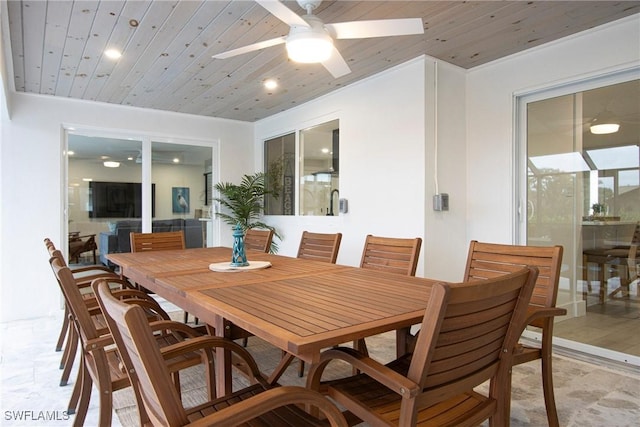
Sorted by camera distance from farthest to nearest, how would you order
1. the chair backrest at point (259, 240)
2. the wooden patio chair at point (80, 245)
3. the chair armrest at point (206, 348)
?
the wooden patio chair at point (80, 245), the chair backrest at point (259, 240), the chair armrest at point (206, 348)

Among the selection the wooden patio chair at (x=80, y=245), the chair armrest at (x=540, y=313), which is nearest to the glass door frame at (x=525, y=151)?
the chair armrest at (x=540, y=313)

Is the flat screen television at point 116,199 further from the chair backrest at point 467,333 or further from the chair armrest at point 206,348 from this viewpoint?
the chair backrest at point 467,333

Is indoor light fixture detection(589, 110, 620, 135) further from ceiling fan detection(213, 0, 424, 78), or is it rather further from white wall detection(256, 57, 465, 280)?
ceiling fan detection(213, 0, 424, 78)

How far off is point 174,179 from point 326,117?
2.30 meters

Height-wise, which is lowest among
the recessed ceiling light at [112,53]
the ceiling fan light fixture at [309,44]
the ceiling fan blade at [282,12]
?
the ceiling fan light fixture at [309,44]

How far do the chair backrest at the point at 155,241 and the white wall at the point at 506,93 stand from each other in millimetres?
2796

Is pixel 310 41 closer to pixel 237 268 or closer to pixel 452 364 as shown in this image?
pixel 237 268

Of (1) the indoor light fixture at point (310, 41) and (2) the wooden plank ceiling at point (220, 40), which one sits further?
(2) the wooden plank ceiling at point (220, 40)

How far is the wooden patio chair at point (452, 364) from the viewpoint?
984 mm

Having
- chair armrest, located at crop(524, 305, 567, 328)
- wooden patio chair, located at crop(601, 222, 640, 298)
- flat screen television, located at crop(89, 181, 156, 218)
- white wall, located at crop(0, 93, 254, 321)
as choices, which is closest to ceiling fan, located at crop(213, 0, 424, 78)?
chair armrest, located at crop(524, 305, 567, 328)

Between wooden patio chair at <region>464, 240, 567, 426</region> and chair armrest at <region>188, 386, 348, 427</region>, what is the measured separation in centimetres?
100

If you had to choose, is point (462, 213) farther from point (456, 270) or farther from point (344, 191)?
point (344, 191)

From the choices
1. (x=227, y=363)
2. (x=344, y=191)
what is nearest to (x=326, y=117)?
(x=344, y=191)

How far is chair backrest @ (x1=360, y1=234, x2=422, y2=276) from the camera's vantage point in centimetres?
235
